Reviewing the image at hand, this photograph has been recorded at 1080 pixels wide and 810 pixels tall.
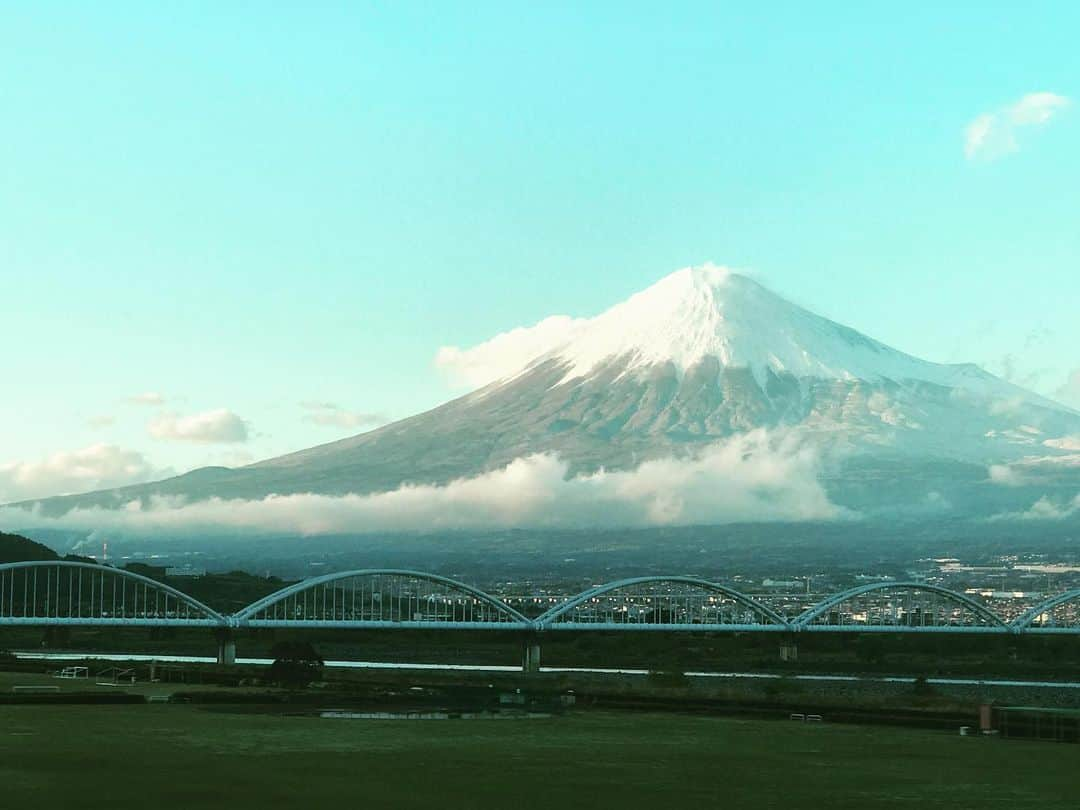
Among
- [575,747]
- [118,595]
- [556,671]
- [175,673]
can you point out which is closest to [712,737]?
[575,747]

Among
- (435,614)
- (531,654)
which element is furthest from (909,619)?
(531,654)

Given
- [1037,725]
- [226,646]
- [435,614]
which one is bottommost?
[1037,725]

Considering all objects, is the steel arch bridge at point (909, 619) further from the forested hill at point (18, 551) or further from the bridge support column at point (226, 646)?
the forested hill at point (18, 551)

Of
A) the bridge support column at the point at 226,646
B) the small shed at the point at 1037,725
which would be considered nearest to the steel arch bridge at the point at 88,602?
the bridge support column at the point at 226,646

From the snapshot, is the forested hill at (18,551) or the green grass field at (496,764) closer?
the green grass field at (496,764)

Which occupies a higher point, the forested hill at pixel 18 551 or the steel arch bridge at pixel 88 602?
the forested hill at pixel 18 551

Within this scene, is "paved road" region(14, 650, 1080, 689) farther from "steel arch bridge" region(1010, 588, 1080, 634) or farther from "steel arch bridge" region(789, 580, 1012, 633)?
"steel arch bridge" region(1010, 588, 1080, 634)

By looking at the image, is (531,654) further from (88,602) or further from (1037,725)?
(1037,725)

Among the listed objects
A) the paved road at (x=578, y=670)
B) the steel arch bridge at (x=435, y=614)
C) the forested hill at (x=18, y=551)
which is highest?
the forested hill at (x=18, y=551)
